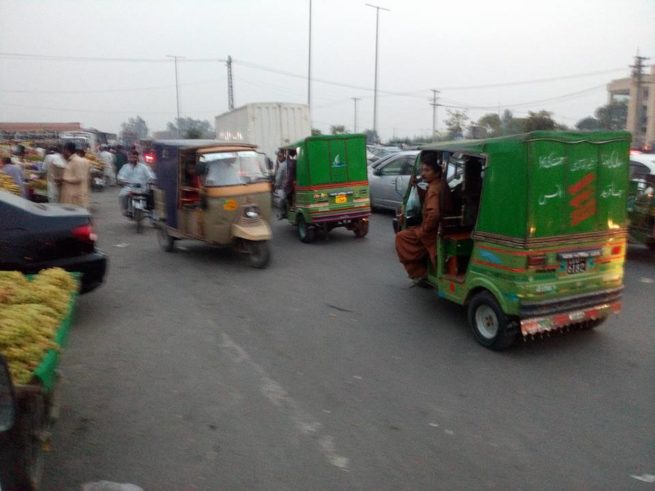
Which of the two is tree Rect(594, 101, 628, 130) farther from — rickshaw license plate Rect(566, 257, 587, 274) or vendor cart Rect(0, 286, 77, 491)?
vendor cart Rect(0, 286, 77, 491)

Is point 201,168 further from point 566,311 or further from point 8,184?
point 566,311

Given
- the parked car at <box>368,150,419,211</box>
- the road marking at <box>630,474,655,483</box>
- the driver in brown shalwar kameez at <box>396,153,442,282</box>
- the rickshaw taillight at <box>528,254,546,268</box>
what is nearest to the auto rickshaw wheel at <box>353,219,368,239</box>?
the parked car at <box>368,150,419,211</box>

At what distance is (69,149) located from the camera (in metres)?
11.1

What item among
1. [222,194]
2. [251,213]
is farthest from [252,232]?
[222,194]

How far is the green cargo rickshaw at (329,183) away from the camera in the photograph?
11.1 m

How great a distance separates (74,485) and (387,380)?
8.40 ft

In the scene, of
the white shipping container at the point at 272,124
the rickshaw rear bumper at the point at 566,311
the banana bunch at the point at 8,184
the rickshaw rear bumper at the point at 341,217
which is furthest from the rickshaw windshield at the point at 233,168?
the white shipping container at the point at 272,124

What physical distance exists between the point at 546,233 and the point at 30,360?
14.1ft

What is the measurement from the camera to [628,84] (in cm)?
6353

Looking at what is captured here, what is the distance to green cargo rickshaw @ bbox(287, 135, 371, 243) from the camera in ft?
36.4

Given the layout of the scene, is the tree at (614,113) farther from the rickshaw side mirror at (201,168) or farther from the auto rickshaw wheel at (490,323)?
the auto rickshaw wheel at (490,323)

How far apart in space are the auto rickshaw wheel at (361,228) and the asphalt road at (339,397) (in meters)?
4.29

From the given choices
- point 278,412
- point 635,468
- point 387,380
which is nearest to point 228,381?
point 278,412

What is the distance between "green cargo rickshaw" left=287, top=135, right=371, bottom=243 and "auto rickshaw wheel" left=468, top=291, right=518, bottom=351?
5908 mm
